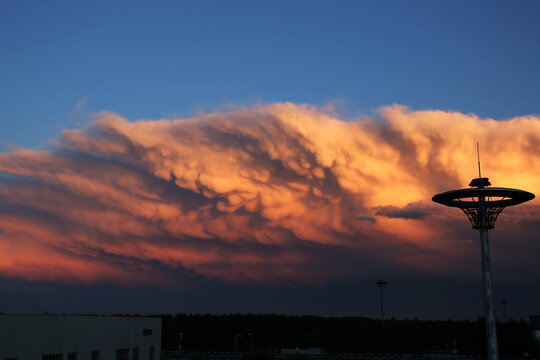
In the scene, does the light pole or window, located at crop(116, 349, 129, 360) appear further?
window, located at crop(116, 349, 129, 360)

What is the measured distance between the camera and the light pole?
194 ft

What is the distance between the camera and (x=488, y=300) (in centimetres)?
5938

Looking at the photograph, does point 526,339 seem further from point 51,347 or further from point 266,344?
point 51,347

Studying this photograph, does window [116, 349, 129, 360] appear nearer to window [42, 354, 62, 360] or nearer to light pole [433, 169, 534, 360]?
window [42, 354, 62, 360]

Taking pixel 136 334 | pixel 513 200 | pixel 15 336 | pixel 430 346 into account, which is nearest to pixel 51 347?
pixel 15 336

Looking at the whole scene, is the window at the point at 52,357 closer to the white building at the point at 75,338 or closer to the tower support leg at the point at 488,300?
the white building at the point at 75,338

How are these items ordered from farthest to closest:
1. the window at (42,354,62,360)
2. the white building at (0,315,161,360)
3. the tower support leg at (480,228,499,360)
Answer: the tower support leg at (480,228,499,360), the window at (42,354,62,360), the white building at (0,315,161,360)

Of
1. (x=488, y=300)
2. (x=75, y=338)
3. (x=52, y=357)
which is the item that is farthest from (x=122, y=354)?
(x=488, y=300)

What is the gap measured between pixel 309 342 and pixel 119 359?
12670 cm

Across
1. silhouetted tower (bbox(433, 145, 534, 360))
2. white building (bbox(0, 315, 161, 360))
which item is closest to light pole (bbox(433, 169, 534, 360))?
silhouetted tower (bbox(433, 145, 534, 360))

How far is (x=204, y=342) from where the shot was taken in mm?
199250

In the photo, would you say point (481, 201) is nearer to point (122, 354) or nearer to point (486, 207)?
point (486, 207)

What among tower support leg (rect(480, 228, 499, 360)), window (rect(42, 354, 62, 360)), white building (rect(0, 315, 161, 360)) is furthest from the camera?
tower support leg (rect(480, 228, 499, 360))

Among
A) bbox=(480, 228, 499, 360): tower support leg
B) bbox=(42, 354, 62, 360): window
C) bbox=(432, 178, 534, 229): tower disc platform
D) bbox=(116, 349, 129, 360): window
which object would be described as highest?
bbox=(432, 178, 534, 229): tower disc platform
